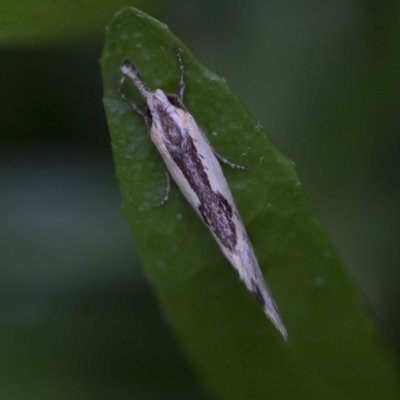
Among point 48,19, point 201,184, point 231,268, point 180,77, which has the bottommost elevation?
point 231,268

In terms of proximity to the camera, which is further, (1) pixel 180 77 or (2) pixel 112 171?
(2) pixel 112 171

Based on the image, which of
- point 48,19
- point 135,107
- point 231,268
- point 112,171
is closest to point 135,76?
point 135,107

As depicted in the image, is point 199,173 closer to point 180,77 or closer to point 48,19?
point 180,77

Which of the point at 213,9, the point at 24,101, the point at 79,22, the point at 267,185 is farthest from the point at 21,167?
the point at 267,185

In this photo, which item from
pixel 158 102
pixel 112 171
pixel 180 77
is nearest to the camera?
pixel 180 77

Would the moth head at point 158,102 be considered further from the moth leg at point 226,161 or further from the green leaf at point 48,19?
the green leaf at point 48,19

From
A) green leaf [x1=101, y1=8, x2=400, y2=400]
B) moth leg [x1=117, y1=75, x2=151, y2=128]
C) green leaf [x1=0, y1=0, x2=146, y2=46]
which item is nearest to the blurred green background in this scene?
green leaf [x1=0, y1=0, x2=146, y2=46]

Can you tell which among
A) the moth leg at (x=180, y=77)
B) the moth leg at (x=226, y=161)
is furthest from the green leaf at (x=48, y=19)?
the moth leg at (x=226, y=161)
